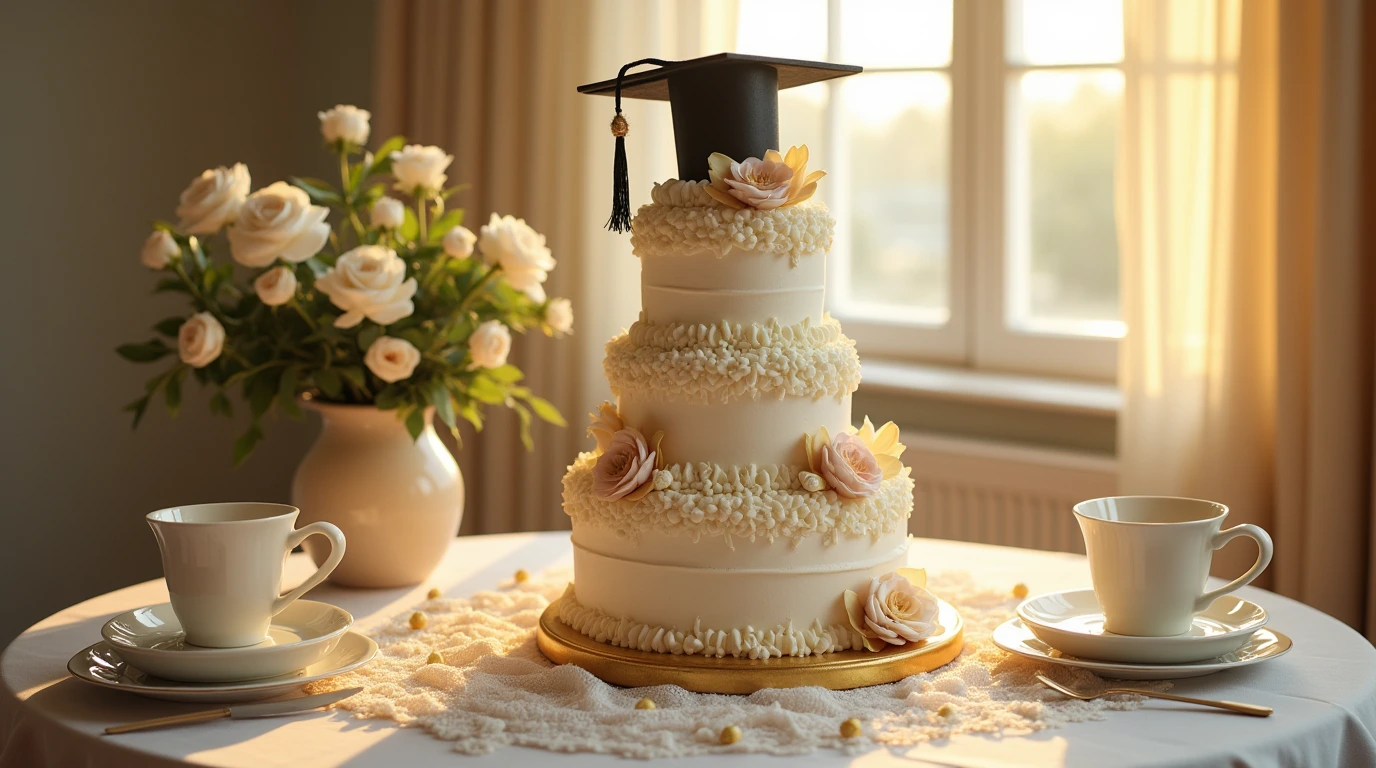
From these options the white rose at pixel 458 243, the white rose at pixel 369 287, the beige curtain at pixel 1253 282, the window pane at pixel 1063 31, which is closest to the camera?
the white rose at pixel 369 287

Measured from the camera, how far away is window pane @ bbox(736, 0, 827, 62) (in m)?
3.34

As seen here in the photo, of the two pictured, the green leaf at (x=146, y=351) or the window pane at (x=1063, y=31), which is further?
the window pane at (x=1063, y=31)

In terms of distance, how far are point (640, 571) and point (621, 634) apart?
0.22ft

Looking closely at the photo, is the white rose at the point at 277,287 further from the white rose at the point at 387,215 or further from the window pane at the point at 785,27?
the window pane at the point at 785,27

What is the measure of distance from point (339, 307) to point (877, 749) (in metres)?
0.90

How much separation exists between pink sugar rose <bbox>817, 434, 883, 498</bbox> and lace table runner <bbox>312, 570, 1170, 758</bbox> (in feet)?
0.62

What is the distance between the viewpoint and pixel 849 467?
1.29 metres

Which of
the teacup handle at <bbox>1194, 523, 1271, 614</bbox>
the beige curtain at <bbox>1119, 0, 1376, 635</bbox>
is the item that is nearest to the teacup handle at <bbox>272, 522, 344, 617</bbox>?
the teacup handle at <bbox>1194, 523, 1271, 614</bbox>

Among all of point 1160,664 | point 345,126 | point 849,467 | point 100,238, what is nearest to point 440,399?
point 345,126

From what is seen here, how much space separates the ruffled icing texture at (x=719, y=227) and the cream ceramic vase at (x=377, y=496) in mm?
492

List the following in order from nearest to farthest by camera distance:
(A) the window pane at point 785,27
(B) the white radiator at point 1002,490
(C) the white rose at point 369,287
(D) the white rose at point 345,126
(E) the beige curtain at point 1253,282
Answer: (C) the white rose at point 369,287 → (D) the white rose at point 345,126 → (E) the beige curtain at point 1253,282 → (B) the white radiator at point 1002,490 → (A) the window pane at point 785,27

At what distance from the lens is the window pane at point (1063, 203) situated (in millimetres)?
3078

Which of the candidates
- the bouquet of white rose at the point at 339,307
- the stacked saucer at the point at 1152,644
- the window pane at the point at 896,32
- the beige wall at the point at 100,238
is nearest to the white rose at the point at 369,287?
the bouquet of white rose at the point at 339,307

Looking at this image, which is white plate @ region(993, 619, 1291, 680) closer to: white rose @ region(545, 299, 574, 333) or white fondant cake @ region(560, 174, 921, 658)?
white fondant cake @ region(560, 174, 921, 658)
